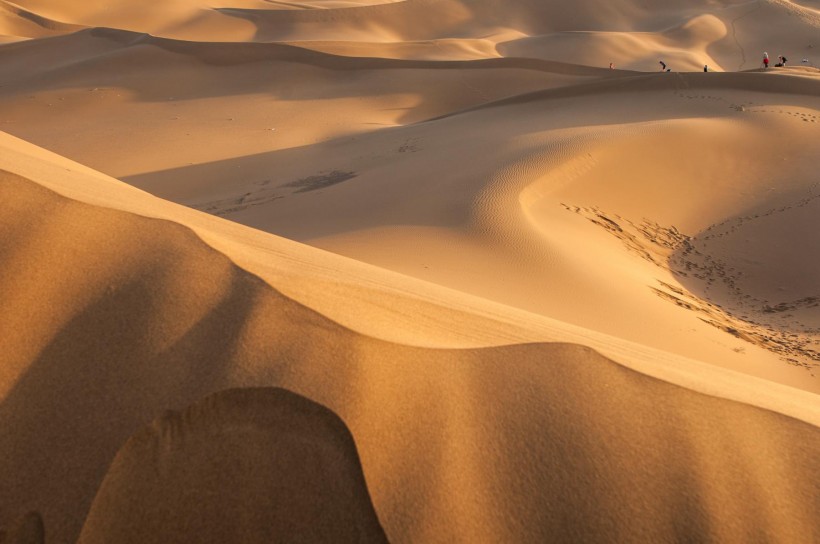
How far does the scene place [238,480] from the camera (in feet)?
6.64

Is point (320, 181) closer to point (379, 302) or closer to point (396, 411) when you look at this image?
point (379, 302)

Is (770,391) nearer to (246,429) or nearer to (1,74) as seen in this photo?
(246,429)

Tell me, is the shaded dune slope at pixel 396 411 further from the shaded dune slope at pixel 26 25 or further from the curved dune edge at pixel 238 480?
the shaded dune slope at pixel 26 25

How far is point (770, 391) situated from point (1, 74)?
19763 millimetres

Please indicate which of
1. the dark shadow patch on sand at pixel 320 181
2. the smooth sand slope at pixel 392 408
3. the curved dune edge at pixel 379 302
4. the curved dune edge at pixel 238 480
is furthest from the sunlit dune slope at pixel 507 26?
the curved dune edge at pixel 238 480

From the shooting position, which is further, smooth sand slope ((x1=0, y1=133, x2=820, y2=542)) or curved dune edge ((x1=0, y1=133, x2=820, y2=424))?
curved dune edge ((x1=0, y1=133, x2=820, y2=424))

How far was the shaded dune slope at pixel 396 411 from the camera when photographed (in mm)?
2084

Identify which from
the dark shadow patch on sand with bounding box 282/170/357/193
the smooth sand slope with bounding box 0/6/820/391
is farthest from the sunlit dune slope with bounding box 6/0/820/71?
the dark shadow patch on sand with bounding box 282/170/357/193

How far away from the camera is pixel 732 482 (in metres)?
2.35

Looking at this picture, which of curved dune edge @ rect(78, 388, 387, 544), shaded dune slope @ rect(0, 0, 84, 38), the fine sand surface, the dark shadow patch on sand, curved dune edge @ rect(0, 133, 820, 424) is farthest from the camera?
shaded dune slope @ rect(0, 0, 84, 38)

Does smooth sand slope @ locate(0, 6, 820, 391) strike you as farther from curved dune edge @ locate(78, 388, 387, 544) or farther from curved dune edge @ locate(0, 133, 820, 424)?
curved dune edge @ locate(78, 388, 387, 544)

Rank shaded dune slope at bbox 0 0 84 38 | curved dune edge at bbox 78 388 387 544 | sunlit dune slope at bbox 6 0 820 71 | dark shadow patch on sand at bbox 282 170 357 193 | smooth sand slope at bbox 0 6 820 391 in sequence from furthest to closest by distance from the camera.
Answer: sunlit dune slope at bbox 6 0 820 71 < shaded dune slope at bbox 0 0 84 38 < dark shadow patch on sand at bbox 282 170 357 193 < smooth sand slope at bbox 0 6 820 391 < curved dune edge at bbox 78 388 387 544

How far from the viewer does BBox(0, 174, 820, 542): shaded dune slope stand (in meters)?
2.08

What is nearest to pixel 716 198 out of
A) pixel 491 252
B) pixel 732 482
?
pixel 491 252
